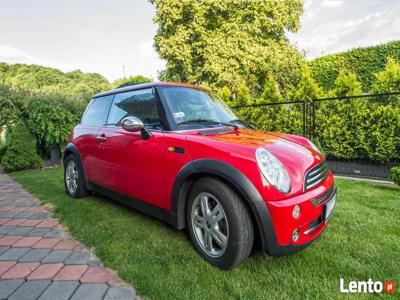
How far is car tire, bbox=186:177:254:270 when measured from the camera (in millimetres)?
2035

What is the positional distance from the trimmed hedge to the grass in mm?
11659

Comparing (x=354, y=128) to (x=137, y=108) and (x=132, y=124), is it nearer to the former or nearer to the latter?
(x=137, y=108)

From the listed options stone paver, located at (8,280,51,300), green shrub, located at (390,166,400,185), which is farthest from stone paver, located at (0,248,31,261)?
green shrub, located at (390,166,400,185)

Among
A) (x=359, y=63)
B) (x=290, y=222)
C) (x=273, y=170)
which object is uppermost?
(x=359, y=63)

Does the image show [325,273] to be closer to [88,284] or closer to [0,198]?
[88,284]

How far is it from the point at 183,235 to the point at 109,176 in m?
1.23

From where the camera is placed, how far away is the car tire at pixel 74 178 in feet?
13.6

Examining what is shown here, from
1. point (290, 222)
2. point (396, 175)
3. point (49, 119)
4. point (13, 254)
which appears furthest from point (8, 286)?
point (49, 119)

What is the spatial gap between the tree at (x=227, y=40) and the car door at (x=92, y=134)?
11485 millimetres

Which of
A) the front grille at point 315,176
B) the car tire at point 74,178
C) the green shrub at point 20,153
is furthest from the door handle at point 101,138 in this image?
the green shrub at point 20,153

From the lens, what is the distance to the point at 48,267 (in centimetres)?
232

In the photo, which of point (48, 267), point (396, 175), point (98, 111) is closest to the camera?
point (48, 267)

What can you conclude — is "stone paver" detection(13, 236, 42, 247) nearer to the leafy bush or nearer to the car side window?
the car side window

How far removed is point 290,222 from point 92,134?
2.86 meters
